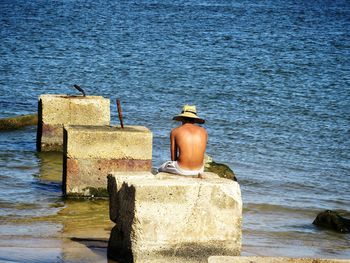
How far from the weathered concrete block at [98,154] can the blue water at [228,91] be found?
0.58 m

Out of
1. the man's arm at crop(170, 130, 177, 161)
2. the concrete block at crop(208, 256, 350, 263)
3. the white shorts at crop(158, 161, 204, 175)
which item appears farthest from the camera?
the man's arm at crop(170, 130, 177, 161)

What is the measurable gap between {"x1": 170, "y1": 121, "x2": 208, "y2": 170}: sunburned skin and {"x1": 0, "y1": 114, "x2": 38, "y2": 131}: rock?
9.89 m

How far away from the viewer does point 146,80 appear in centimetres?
3161

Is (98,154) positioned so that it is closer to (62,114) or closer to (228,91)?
(62,114)

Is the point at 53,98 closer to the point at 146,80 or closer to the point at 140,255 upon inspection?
the point at 140,255

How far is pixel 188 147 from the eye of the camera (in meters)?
10.3

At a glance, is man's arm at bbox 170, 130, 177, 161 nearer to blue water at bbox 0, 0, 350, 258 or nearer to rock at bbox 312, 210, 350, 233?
blue water at bbox 0, 0, 350, 258

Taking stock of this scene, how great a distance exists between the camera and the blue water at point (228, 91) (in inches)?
567

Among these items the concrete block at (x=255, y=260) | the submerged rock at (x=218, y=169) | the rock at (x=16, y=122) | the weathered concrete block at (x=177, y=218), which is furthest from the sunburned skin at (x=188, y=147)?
the rock at (x=16, y=122)

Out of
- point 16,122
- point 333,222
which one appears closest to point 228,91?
point 16,122

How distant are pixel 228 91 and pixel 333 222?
678 inches

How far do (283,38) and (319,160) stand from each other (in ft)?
110

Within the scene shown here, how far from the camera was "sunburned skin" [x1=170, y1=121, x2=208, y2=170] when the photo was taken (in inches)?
404

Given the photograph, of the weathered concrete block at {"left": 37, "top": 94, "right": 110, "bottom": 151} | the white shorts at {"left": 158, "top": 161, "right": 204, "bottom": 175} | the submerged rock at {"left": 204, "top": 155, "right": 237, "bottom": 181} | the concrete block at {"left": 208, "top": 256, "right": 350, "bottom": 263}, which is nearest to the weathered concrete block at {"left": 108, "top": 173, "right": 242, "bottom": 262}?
the white shorts at {"left": 158, "top": 161, "right": 204, "bottom": 175}
